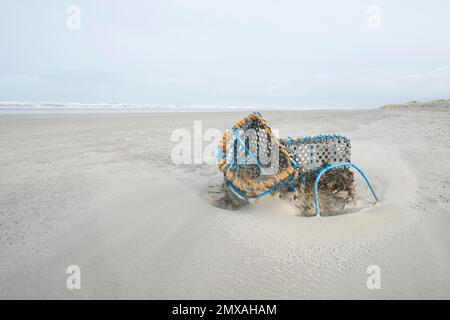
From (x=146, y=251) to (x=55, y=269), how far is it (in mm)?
738

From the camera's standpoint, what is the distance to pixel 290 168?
11.7ft

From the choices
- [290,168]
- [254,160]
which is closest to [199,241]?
[290,168]

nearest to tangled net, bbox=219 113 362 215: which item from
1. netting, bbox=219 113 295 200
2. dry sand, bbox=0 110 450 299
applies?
netting, bbox=219 113 295 200

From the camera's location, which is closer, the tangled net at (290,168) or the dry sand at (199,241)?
the dry sand at (199,241)

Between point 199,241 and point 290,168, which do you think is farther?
point 290,168

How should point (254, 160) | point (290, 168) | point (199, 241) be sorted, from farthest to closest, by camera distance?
point (254, 160)
point (290, 168)
point (199, 241)

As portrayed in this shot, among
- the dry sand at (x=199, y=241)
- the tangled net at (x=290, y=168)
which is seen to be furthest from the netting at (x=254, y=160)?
the dry sand at (x=199, y=241)

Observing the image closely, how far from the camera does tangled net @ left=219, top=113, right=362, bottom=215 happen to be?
3621 mm

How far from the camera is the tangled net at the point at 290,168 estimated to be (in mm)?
3621

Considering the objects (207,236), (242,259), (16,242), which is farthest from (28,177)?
(242,259)

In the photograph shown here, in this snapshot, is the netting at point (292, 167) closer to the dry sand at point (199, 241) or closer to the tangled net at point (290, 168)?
the tangled net at point (290, 168)

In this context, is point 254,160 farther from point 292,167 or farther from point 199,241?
point 199,241

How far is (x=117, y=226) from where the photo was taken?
3111mm
